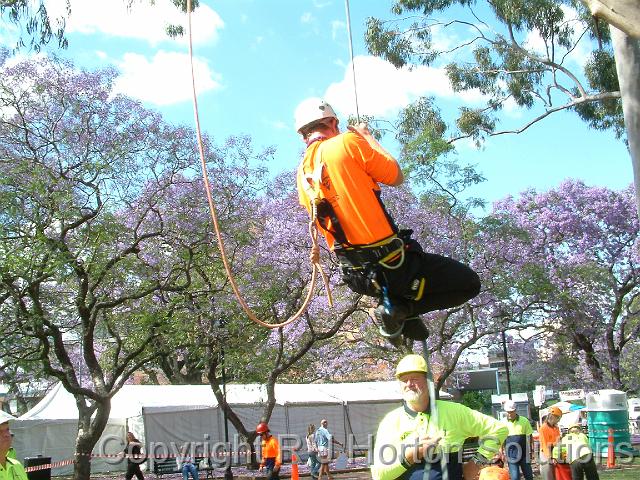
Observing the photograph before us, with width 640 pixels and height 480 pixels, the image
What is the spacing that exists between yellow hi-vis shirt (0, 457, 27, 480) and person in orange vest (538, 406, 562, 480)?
9.27m

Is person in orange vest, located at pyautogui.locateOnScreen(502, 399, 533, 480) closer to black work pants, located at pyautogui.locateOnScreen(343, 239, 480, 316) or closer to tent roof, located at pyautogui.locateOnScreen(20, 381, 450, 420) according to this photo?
black work pants, located at pyautogui.locateOnScreen(343, 239, 480, 316)

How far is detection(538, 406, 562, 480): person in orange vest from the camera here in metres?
12.7

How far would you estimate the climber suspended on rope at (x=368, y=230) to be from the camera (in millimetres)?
4648

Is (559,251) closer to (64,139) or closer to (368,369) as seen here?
(368,369)

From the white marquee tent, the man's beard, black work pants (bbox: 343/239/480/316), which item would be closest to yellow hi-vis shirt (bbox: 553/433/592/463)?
black work pants (bbox: 343/239/480/316)

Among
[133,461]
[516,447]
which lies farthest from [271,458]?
[516,447]

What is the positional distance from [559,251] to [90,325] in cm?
1853

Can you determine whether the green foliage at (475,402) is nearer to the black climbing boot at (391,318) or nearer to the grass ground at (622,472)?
the grass ground at (622,472)

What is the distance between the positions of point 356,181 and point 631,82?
190 inches

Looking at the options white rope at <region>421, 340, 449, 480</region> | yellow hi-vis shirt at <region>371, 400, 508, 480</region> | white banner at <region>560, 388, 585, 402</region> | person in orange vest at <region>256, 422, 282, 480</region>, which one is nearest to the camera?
white rope at <region>421, 340, 449, 480</region>

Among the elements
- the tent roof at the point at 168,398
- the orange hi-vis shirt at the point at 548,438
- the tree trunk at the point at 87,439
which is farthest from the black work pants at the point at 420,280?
the tent roof at the point at 168,398

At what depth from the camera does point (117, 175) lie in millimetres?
16250

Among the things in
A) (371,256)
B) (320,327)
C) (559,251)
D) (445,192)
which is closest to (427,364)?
(371,256)

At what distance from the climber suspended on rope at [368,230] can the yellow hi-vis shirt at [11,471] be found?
2.61 m
